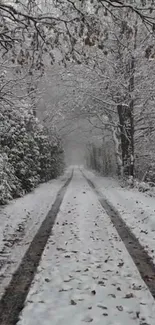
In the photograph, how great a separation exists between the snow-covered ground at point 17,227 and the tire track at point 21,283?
13 cm

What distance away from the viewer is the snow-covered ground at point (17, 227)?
7.56 m

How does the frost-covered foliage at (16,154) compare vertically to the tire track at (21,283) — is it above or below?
above

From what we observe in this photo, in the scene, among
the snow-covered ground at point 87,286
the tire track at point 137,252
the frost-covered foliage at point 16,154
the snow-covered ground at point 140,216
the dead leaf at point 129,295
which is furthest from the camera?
the frost-covered foliage at point 16,154

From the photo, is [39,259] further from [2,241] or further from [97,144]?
[97,144]

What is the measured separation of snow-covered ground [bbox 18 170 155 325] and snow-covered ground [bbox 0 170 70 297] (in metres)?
0.57

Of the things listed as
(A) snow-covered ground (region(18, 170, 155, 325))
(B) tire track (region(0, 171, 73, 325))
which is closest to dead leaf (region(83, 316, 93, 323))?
(A) snow-covered ground (region(18, 170, 155, 325))

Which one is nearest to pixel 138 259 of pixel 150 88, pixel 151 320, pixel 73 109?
pixel 151 320

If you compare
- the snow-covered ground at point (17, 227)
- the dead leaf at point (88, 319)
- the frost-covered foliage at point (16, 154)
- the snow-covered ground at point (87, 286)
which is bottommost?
→ the snow-covered ground at point (17, 227)

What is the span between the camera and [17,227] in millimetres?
11430

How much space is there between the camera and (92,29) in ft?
21.6

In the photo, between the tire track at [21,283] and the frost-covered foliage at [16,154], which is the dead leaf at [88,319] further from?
the frost-covered foliage at [16,154]

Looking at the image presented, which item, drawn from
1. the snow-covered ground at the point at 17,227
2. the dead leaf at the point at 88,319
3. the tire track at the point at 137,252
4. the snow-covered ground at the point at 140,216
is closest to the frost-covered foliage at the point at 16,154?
the snow-covered ground at the point at 17,227

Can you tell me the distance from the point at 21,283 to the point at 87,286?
1084 mm

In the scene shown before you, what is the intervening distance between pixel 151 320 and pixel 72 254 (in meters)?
3.35
